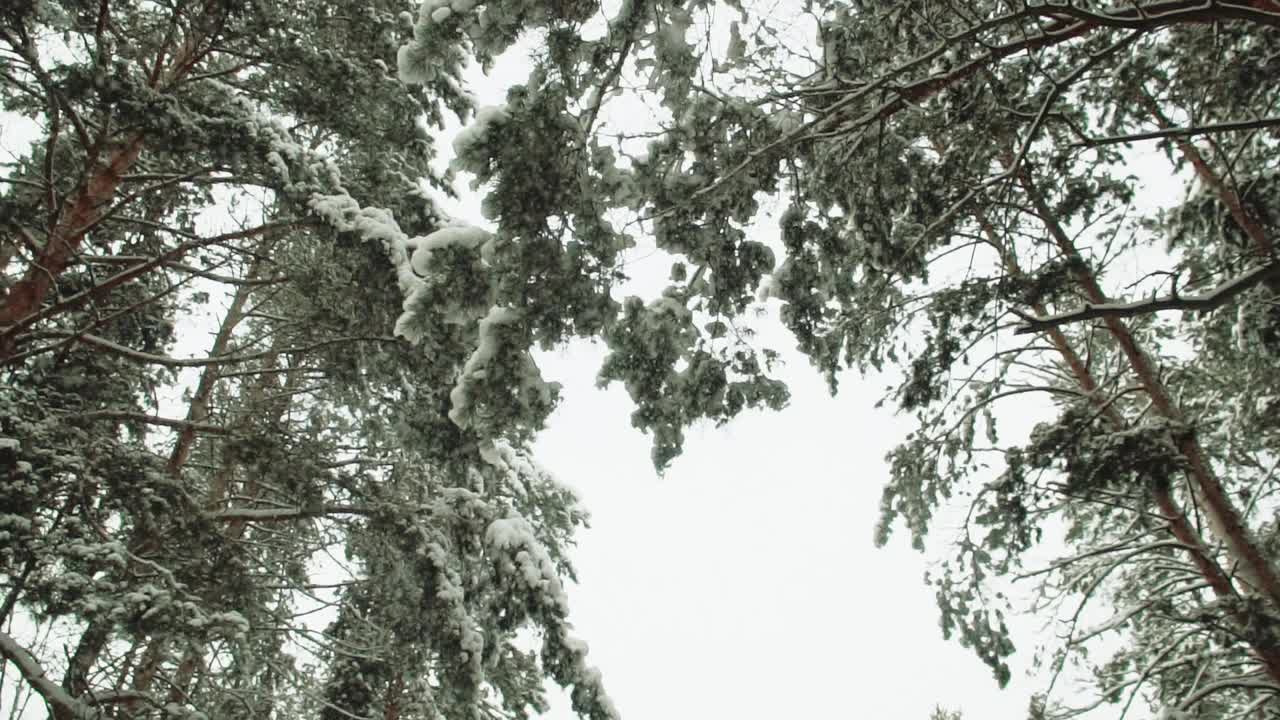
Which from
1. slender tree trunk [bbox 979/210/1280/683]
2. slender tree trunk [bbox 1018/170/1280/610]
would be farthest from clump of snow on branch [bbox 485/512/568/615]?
slender tree trunk [bbox 1018/170/1280/610]

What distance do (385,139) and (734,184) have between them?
3897mm

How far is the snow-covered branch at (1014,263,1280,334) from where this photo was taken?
3371 millimetres

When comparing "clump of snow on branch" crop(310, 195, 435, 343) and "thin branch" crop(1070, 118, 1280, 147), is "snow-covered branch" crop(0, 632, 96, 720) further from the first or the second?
"thin branch" crop(1070, 118, 1280, 147)

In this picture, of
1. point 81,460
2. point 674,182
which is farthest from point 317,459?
point 674,182

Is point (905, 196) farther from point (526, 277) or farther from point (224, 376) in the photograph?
point (224, 376)

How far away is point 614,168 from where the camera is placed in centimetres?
418

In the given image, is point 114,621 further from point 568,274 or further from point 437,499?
point 568,274

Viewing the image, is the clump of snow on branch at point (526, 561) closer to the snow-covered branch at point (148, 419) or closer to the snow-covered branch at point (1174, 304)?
the snow-covered branch at point (148, 419)

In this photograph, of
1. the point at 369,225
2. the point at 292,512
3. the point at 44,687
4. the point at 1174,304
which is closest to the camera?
the point at 1174,304

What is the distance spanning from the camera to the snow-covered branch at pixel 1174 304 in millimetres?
3371

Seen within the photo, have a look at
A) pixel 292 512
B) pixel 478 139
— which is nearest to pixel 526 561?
pixel 292 512

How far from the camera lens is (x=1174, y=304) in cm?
352

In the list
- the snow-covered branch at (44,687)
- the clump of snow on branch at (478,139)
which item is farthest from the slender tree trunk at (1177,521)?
the snow-covered branch at (44,687)

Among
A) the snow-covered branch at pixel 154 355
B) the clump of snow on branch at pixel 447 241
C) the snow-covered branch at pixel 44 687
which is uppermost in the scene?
the snow-covered branch at pixel 154 355
